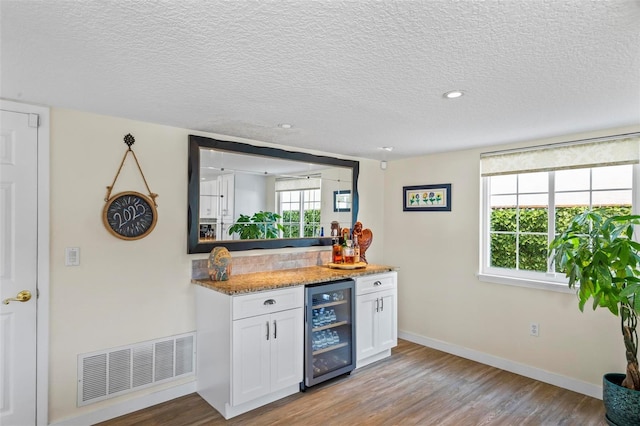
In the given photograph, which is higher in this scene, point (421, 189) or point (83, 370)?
point (421, 189)

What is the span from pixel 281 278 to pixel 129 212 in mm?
1333

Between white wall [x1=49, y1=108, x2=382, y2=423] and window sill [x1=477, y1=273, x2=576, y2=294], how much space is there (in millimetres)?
2911

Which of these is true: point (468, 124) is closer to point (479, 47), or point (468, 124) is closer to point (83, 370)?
point (479, 47)

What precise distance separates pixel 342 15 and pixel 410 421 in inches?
107

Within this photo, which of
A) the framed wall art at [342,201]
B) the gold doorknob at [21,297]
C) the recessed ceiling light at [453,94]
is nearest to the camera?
the recessed ceiling light at [453,94]

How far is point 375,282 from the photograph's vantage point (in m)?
3.71

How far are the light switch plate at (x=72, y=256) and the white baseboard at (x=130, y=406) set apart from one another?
3.54ft

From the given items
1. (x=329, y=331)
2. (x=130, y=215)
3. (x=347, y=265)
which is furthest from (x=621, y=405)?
(x=130, y=215)

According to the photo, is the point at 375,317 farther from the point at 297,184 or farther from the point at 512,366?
the point at 297,184

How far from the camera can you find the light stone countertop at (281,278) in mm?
2795

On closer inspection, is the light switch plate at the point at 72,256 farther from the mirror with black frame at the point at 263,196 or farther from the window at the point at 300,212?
the window at the point at 300,212

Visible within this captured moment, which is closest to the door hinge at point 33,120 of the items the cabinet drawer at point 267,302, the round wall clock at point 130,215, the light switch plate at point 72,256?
the round wall clock at point 130,215

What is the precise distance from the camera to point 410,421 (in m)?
2.68

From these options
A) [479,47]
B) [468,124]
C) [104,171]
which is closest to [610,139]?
[468,124]
